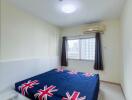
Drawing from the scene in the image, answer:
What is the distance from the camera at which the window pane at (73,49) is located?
14.1 ft

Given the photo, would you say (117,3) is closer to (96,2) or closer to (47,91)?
(96,2)

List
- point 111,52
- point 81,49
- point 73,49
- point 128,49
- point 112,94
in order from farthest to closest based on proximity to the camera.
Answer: point 73,49
point 81,49
point 111,52
point 112,94
point 128,49

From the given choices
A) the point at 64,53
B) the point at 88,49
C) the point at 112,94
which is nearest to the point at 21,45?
the point at 64,53

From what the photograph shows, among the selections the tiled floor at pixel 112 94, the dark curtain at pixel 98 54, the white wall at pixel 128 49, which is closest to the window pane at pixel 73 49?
the dark curtain at pixel 98 54

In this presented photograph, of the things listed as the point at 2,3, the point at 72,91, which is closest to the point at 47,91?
the point at 72,91

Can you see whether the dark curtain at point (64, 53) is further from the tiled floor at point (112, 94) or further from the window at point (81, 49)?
the tiled floor at point (112, 94)

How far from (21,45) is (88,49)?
8.67 feet

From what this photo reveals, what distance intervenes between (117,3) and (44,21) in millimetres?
2492

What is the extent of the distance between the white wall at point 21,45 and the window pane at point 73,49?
1128mm

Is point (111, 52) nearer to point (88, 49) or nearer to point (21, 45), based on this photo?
point (88, 49)

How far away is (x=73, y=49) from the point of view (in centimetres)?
439

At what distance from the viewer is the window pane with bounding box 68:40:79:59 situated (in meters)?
4.30

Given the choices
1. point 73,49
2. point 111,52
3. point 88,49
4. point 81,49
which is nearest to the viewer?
point 111,52

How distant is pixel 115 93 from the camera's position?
2.68m
